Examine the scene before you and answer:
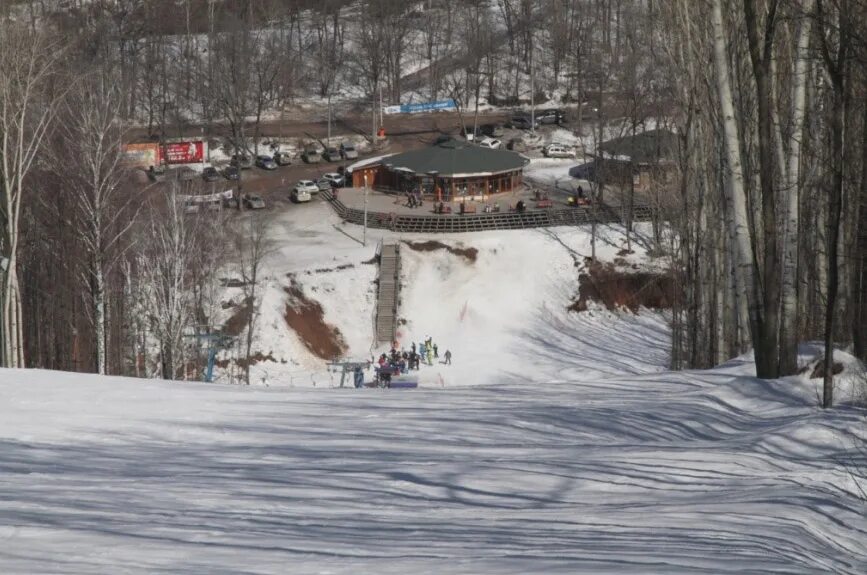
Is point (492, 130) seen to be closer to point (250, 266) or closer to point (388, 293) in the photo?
point (388, 293)

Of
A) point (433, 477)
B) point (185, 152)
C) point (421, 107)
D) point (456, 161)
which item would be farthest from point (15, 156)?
point (421, 107)

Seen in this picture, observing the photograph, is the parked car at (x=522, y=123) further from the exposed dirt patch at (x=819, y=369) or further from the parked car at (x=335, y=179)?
the exposed dirt patch at (x=819, y=369)

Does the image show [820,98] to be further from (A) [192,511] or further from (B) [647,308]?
(B) [647,308]

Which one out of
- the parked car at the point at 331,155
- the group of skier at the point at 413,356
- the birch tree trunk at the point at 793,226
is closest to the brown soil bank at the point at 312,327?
the group of skier at the point at 413,356

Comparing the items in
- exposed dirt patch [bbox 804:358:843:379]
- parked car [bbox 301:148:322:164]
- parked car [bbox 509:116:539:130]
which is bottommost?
exposed dirt patch [bbox 804:358:843:379]

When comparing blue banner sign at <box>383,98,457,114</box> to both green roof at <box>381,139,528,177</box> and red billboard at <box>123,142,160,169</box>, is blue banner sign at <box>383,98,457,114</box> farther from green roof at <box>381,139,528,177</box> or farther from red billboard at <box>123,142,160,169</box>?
red billboard at <box>123,142,160,169</box>

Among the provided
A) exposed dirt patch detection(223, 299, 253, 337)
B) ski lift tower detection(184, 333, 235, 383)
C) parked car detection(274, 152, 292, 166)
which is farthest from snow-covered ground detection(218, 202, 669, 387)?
parked car detection(274, 152, 292, 166)
